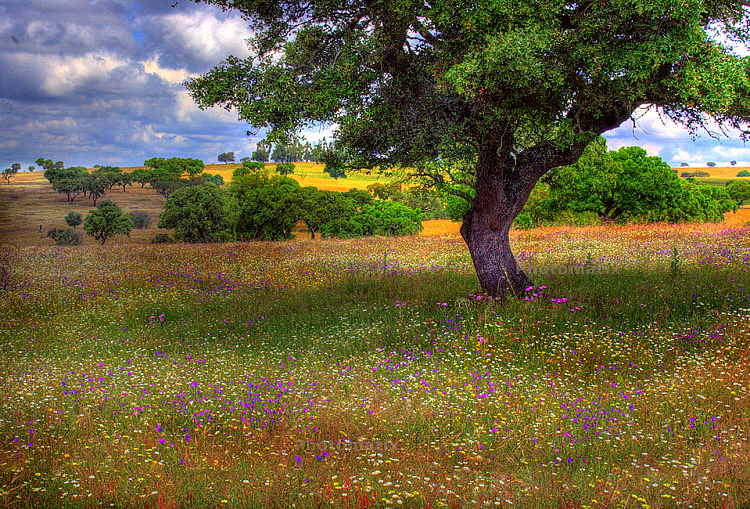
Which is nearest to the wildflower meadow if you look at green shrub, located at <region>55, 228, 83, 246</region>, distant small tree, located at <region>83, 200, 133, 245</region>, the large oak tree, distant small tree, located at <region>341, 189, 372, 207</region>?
the large oak tree

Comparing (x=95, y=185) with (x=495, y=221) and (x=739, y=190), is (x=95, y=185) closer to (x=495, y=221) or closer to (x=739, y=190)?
(x=495, y=221)

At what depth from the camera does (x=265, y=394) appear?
682cm

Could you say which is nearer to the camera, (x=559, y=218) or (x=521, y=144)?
(x=521, y=144)

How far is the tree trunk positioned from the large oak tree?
3cm

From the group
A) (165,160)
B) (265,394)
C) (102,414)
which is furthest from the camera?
(165,160)

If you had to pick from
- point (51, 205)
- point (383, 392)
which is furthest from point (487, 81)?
point (51, 205)

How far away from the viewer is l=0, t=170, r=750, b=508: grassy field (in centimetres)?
450

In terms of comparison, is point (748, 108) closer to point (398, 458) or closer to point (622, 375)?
point (622, 375)

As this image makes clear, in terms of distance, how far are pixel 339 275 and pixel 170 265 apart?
7.97m

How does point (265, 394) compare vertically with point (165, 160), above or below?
below

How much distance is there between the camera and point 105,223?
52.0 metres

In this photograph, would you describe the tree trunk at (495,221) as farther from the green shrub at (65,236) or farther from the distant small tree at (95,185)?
the distant small tree at (95,185)

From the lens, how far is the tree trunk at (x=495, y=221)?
37.9 ft

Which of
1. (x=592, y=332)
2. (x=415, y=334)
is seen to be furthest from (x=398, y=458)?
(x=592, y=332)
